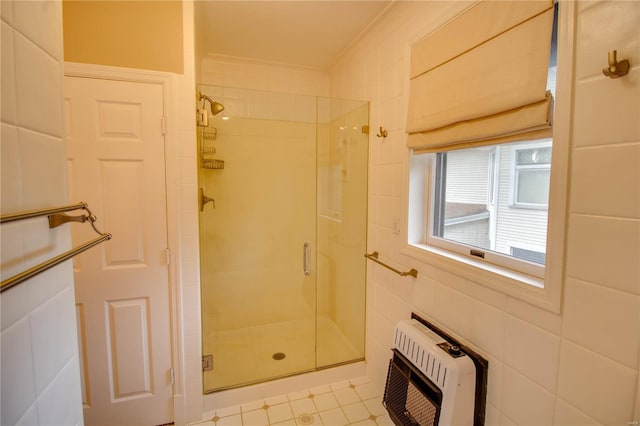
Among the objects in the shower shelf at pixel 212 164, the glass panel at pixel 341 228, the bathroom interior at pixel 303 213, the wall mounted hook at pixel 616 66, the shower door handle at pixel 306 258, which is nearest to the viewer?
the bathroom interior at pixel 303 213

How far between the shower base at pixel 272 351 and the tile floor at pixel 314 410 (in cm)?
15

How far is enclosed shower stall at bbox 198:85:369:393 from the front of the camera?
2309mm

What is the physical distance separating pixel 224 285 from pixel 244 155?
1.12 metres

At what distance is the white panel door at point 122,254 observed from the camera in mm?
1633

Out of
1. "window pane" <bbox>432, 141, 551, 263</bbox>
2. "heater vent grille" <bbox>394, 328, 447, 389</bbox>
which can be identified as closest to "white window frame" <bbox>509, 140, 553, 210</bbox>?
"window pane" <bbox>432, 141, 551, 263</bbox>

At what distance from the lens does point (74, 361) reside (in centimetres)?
73

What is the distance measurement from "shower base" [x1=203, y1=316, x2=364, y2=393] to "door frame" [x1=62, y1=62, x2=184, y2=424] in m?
0.22

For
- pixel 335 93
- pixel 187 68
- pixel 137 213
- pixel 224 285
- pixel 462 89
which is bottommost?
pixel 224 285

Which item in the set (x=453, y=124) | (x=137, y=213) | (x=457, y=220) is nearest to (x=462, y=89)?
(x=453, y=124)

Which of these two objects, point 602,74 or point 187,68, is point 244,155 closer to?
point 187,68

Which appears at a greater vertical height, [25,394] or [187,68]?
[187,68]

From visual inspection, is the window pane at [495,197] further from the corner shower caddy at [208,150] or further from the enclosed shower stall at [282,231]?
the corner shower caddy at [208,150]

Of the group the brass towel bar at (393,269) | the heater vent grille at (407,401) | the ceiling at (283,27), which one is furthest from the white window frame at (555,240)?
the ceiling at (283,27)

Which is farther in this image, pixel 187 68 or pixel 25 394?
pixel 187 68
